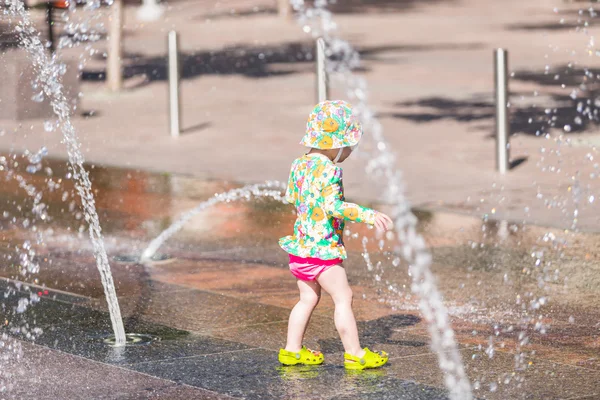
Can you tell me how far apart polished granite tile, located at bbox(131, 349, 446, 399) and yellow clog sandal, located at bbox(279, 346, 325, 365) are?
39mm

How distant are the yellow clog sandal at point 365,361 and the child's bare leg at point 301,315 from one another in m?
0.25

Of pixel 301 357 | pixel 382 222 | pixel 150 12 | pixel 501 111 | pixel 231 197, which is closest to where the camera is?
pixel 382 222

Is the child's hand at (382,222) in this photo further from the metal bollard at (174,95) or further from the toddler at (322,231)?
the metal bollard at (174,95)

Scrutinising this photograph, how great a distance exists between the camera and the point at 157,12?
37.2 m

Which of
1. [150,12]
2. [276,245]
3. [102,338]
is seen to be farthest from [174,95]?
[150,12]

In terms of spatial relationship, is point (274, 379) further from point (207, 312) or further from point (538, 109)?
point (538, 109)

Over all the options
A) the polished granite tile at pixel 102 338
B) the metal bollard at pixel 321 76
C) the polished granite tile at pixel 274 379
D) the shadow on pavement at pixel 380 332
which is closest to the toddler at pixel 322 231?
the polished granite tile at pixel 274 379

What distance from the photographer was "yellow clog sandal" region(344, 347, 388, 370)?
5.84 metres

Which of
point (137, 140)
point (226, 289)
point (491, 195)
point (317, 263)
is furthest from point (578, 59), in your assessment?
point (317, 263)

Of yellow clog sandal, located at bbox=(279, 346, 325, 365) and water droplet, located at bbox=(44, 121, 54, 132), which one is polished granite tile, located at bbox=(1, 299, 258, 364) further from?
water droplet, located at bbox=(44, 121, 54, 132)

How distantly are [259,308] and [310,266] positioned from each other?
1.45m

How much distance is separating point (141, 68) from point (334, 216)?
1737cm

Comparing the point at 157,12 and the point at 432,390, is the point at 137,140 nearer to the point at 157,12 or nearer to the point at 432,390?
the point at 432,390

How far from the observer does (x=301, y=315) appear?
19.4 feet
